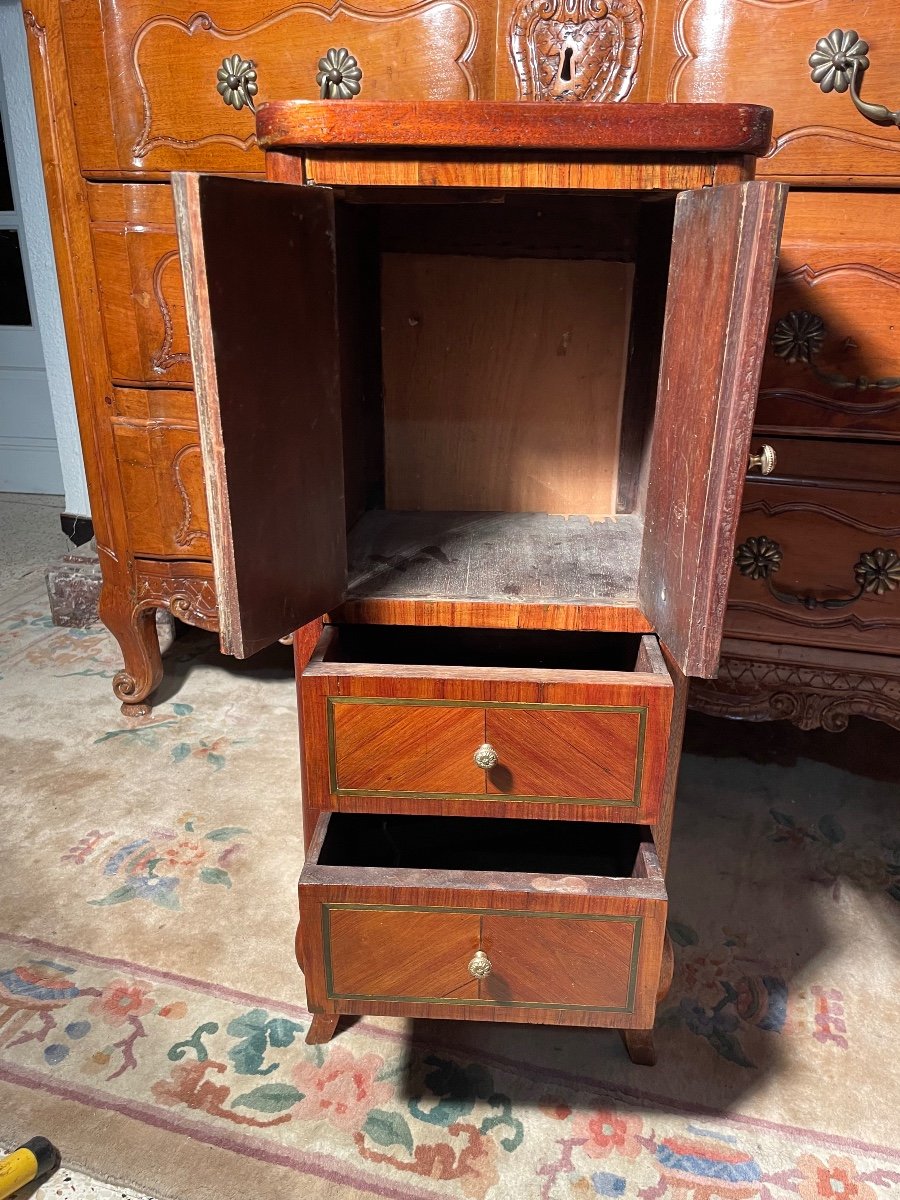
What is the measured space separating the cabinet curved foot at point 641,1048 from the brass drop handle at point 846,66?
3.35 feet

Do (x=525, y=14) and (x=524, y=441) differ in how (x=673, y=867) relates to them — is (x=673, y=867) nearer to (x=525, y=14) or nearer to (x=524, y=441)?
(x=524, y=441)

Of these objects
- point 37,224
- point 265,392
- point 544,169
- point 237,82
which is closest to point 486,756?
point 265,392

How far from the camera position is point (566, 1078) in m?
0.91

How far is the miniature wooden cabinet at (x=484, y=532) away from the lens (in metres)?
0.67

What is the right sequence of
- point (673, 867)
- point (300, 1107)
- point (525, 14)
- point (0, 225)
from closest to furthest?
point (300, 1107)
point (525, 14)
point (673, 867)
point (0, 225)

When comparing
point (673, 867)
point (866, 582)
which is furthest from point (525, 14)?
point (673, 867)

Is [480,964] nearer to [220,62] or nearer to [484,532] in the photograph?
[484,532]

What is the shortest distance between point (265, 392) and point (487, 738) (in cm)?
36

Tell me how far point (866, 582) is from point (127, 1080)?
3.41 ft

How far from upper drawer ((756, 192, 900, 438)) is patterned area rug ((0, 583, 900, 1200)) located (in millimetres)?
633

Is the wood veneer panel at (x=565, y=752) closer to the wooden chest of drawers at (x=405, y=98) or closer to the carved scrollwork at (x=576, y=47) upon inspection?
the wooden chest of drawers at (x=405, y=98)

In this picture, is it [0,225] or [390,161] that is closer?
[390,161]

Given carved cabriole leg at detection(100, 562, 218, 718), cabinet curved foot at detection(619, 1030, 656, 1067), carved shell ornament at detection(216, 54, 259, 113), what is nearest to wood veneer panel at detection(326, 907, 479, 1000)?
cabinet curved foot at detection(619, 1030, 656, 1067)

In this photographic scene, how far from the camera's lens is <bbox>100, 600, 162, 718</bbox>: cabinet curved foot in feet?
4.97
